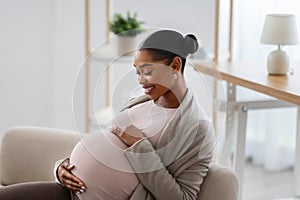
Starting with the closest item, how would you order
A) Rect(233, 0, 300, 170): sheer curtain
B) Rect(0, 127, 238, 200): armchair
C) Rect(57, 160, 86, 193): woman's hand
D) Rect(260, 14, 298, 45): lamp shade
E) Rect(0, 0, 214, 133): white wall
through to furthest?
1. Rect(57, 160, 86, 193): woman's hand
2. Rect(0, 127, 238, 200): armchair
3. Rect(260, 14, 298, 45): lamp shade
4. Rect(0, 0, 214, 133): white wall
5. Rect(233, 0, 300, 170): sheer curtain

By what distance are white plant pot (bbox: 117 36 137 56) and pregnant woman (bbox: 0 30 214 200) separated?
3cm

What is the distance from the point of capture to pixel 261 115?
3.77 m

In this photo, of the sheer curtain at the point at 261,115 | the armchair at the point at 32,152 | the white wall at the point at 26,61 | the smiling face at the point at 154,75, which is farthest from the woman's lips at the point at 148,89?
the sheer curtain at the point at 261,115

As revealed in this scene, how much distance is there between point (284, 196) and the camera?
337 centimetres

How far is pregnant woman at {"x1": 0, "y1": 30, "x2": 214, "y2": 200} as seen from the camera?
5.59 ft

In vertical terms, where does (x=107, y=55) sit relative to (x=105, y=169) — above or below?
above

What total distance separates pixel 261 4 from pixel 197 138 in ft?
6.66

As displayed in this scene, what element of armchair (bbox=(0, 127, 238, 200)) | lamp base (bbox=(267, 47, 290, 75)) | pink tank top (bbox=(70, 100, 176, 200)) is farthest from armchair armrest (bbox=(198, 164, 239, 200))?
lamp base (bbox=(267, 47, 290, 75))

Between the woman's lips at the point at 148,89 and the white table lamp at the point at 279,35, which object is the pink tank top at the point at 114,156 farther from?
the white table lamp at the point at 279,35

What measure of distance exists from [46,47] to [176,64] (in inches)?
77.1

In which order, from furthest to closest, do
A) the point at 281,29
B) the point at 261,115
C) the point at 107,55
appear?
the point at 261,115 < the point at 281,29 < the point at 107,55

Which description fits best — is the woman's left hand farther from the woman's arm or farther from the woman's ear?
the woman's ear

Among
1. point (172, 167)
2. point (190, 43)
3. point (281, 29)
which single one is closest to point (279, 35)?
point (281, 29)

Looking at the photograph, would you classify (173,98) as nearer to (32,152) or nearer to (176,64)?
(176,64)
